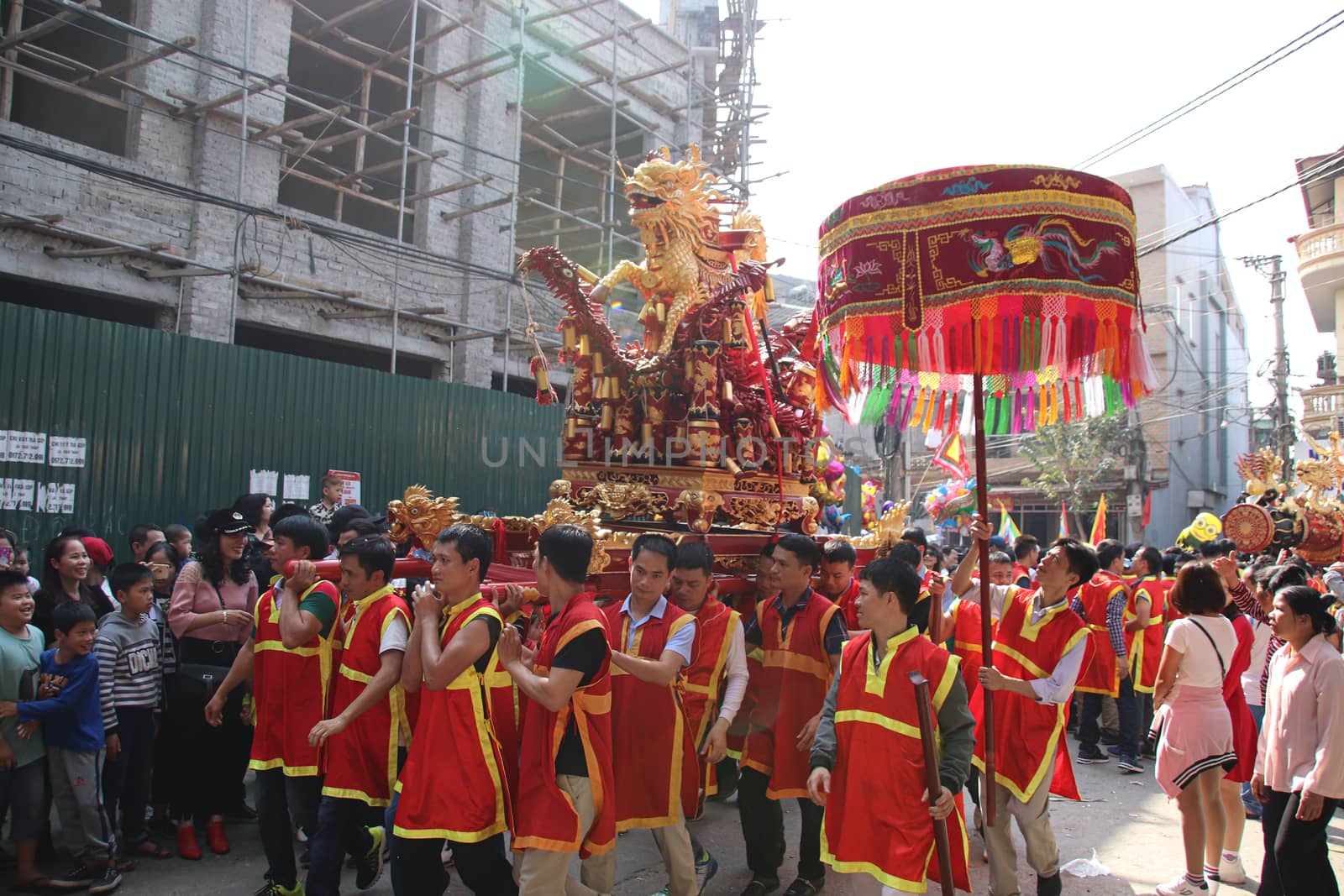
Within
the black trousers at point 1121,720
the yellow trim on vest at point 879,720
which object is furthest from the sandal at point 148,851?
the black trousers at point 1121,720

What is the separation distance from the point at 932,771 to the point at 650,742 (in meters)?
1.23

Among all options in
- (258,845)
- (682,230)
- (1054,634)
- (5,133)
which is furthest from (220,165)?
(1054,634)

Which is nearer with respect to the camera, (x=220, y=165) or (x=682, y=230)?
(x=682, y=230)

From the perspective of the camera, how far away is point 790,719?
4.09 meters

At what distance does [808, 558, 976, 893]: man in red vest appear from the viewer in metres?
3.03

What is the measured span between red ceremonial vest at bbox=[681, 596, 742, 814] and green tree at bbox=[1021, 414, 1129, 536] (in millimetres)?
19538

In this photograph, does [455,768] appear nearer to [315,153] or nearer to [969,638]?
[969,638]

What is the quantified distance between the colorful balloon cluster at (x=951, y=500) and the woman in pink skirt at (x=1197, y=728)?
7.50 meters

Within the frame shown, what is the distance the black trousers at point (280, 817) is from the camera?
372 centimetres

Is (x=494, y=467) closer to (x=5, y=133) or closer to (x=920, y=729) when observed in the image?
(x=5, y=133)

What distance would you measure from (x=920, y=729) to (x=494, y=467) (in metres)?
9.24

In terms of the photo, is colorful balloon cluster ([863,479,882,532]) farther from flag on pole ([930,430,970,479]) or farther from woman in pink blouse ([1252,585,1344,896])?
woman in pink blouse ([1252,585,1344,896])

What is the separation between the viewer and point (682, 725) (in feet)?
12.4

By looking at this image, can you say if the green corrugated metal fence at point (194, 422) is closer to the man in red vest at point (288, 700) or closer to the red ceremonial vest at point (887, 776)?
the man in red vest at point (288, 700)
